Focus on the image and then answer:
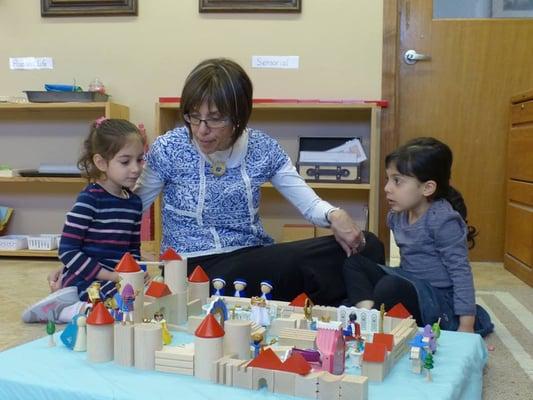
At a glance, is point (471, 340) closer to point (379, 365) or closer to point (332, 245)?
point (379, 365)

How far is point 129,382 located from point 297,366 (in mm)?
214

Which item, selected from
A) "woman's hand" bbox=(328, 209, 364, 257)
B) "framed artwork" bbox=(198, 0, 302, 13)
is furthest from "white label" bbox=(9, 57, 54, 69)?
"woman's hand" bbox=(328, 209, 364, 257)

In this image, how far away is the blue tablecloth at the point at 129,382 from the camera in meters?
0.70

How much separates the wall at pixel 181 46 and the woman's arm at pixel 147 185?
1144mm

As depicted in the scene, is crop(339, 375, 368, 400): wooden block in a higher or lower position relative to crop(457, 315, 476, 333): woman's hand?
higher

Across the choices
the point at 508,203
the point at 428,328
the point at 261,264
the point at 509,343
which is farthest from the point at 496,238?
the point at 428,328

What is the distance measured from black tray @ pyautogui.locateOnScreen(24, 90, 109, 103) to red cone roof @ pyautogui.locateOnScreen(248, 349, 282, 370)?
1.85 metres

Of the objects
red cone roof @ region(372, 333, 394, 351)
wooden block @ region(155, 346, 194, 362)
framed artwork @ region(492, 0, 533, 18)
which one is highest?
framed artwork @ region(492, 0, 533, 18)

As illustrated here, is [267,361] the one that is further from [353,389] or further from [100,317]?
[100,317]

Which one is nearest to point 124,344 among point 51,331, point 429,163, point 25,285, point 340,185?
point 51,331

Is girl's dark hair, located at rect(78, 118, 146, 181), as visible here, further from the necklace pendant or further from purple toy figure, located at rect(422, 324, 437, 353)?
purple toy figure, located at rect(422, 324, 437, 353)

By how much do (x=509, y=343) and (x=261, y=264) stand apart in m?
0.58

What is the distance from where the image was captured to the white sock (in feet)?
4.42

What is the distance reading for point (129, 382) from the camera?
734mm
